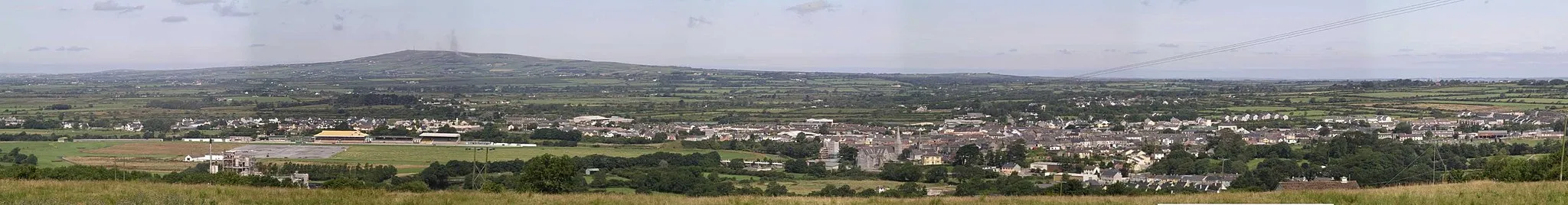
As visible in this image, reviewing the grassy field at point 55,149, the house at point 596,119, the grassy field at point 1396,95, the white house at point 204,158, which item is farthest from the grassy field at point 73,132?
the grassy field at point 1396,95

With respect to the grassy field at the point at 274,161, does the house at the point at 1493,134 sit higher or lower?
higher

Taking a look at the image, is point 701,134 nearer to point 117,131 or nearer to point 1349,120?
point 117,131

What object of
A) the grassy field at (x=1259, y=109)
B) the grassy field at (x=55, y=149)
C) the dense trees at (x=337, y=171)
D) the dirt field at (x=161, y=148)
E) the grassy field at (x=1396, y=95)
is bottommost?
the dirt field at (x=161, y=148)

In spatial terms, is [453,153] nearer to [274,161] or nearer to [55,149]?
[274,161]

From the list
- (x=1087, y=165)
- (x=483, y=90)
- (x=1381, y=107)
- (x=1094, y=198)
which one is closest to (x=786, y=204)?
(x=1094, y=198)

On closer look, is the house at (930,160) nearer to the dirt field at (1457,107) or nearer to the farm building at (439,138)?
the farm building at (439,138)

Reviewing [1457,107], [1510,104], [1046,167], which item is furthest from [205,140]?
[1510,104]
